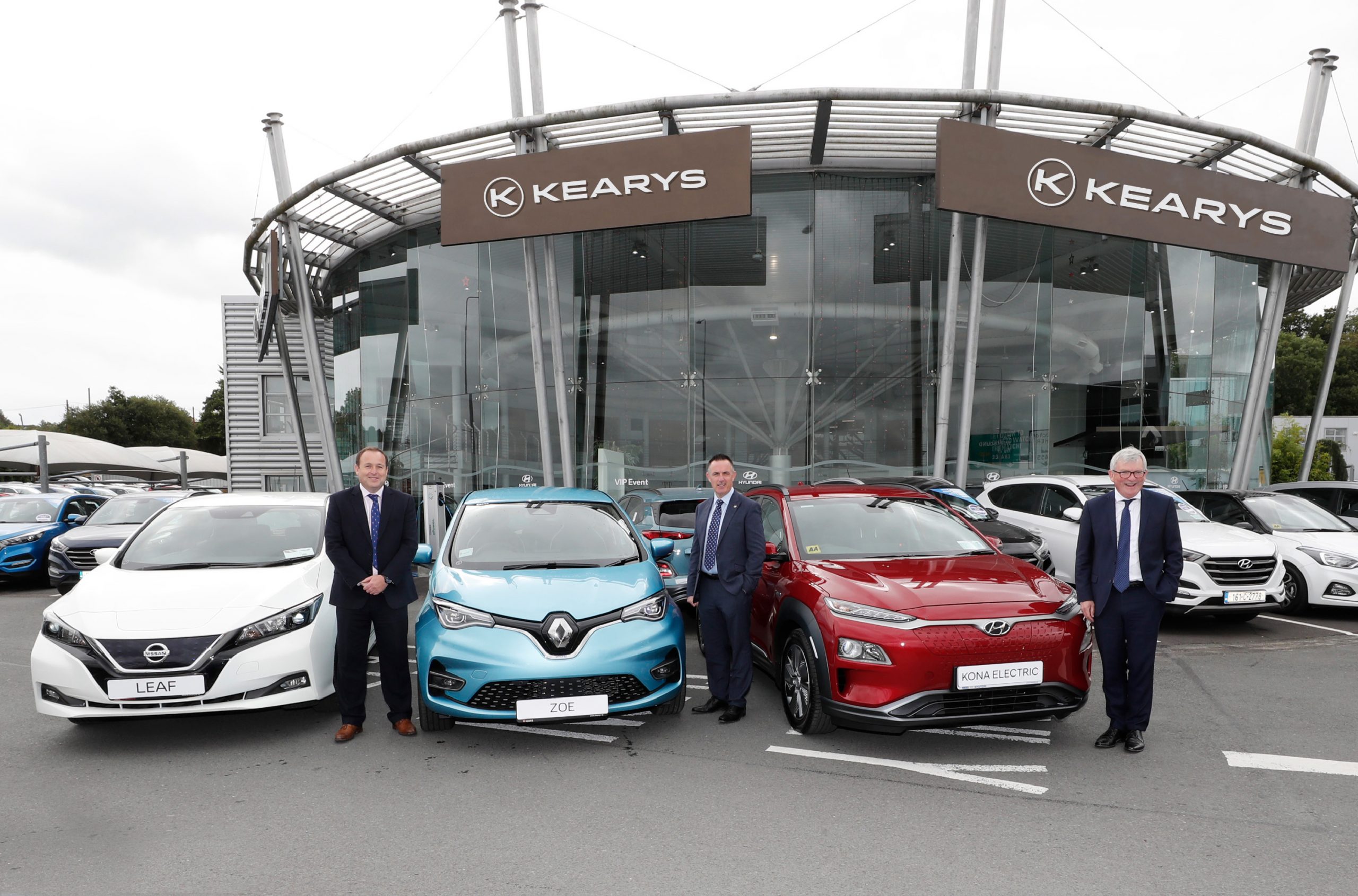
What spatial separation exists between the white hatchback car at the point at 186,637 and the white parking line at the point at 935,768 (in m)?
2.90

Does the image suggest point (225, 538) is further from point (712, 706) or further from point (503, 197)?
point (503, 197)

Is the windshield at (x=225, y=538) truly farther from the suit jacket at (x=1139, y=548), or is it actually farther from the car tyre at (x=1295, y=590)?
the car tyre at (x=1295, y=590)

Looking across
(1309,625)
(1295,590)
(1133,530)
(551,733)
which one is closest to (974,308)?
(1295,590)

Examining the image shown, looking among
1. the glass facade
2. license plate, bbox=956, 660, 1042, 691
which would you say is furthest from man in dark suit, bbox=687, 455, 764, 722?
the glass facade

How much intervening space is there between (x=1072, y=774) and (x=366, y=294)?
66.9ft

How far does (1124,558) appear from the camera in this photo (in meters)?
4.62

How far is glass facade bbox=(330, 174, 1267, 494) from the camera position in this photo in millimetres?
16562

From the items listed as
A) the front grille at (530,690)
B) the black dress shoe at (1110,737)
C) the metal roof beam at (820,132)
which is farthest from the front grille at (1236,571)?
the metal roof beam at (820,132)

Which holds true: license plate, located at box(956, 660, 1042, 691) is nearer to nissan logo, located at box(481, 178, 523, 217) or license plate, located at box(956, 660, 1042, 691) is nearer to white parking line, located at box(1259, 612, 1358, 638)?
white parking line, located at box(1259, 612, 1358, 638)

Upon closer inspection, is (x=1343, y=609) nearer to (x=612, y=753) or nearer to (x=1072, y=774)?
(x=1072, y=774)

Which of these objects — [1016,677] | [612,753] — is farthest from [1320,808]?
[612,753]

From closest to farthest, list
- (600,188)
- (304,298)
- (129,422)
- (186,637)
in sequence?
(186,637) → (600,188) → (304,298) → (129,422)

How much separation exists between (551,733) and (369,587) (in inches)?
57.6

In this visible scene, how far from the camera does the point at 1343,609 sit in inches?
378
